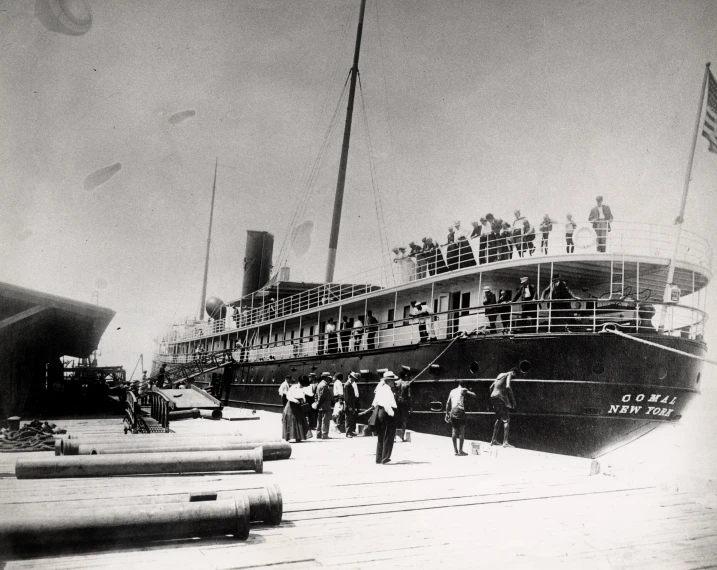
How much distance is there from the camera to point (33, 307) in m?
10.7

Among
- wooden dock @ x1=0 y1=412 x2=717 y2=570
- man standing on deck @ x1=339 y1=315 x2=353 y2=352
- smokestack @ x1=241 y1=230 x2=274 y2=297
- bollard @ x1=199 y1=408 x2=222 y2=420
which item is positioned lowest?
bollard @ x1=199 y1=408 x2=222 y2=420

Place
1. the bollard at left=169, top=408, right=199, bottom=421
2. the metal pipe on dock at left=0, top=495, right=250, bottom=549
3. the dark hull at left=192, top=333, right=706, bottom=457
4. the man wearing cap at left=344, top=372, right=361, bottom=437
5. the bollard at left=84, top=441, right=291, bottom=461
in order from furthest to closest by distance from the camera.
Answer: the bollard at left=169, top=408, right=199, bottom=421
the man wearing cap at left=344, top=372, right=361, bottom=437
the dark hull at left=192, top=333, right=706, bottom=457
the bollard at left=84, top=441, right=291, bottom=461
the metal pipe on dock at left=0, top=495, right=250, bottom=549

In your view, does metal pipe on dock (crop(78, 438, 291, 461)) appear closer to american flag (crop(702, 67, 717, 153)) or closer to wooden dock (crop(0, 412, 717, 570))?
wooden dock (crop(0, 412, 717, 570))

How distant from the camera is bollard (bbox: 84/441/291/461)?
7363mm

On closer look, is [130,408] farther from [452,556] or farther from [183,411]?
[452,556]

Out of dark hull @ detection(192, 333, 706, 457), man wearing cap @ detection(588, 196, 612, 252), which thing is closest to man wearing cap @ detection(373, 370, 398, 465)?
dark hull @ detection(192, 333, 706, 457)

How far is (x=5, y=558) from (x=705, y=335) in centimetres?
1267

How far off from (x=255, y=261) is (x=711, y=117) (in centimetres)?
2951

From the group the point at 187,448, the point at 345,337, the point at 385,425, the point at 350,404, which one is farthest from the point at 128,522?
the point at 345,337

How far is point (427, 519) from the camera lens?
5.11 meters

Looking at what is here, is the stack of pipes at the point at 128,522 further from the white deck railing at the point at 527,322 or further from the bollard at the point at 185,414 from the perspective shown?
the bollard at the point at 185,414

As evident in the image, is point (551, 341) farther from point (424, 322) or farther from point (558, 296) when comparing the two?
point (424, 322)

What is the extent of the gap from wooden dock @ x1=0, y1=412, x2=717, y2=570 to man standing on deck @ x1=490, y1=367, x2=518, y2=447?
220 centimetres

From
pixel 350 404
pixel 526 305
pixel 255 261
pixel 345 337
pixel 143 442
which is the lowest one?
pixel 143 442
